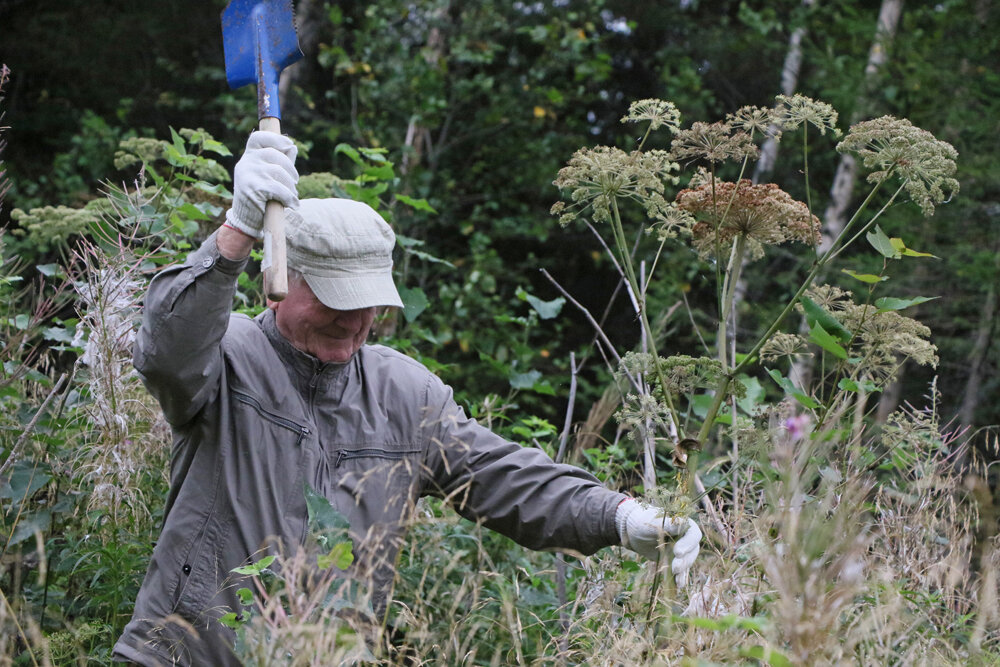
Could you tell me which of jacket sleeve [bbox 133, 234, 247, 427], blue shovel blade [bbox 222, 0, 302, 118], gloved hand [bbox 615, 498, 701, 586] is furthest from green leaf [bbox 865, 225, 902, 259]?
blue shovel blade [bbox 222, 0, 302, 118]

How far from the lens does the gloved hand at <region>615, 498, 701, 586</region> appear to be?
92.4 inches

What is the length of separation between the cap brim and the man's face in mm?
46

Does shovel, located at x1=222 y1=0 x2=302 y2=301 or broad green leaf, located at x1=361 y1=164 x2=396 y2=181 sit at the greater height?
shovel, located at x1=222 y1=0 x2=302 y2=301

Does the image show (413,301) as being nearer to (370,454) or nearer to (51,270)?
(370,454)

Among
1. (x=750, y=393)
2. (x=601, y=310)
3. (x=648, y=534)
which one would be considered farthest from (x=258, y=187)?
(x=601, y=310)

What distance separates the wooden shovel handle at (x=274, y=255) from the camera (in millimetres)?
2168

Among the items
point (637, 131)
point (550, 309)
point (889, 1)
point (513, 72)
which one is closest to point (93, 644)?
point (550, 309)

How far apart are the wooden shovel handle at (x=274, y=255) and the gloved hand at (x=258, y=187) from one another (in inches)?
1.2

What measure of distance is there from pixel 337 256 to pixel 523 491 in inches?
34.1

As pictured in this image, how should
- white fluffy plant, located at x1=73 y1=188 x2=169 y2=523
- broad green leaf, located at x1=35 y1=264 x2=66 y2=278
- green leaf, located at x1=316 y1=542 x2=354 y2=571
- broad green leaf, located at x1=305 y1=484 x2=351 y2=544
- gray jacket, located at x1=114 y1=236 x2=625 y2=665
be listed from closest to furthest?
1. green leaf, located at x1=316 y1=542 x2=354 y2=571
2. broad green leaf, located at x1=305 y1=484 x2=351 y2=544
3. gray jacket, located at x1=114 y1=236 x2=625 y2=665
4. white fluffy plant, located at x1=73 y1=188 x2=169 y2=523
5. broad green leaf, located at x1=35 y1=264 x2=66 y2=278

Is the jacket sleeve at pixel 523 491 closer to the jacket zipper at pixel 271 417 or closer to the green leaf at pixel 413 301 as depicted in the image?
the jacket zipper at pixel 271 417

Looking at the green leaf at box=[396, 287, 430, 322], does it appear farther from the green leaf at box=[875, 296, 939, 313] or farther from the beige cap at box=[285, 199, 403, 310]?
the green leaf at box=[875, 296, 939, 313]

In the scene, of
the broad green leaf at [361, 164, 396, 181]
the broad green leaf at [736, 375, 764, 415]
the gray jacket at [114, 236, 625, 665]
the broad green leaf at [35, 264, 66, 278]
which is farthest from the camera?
the broad green leaf at [361, 164, 396, 181]

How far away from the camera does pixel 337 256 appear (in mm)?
2646
